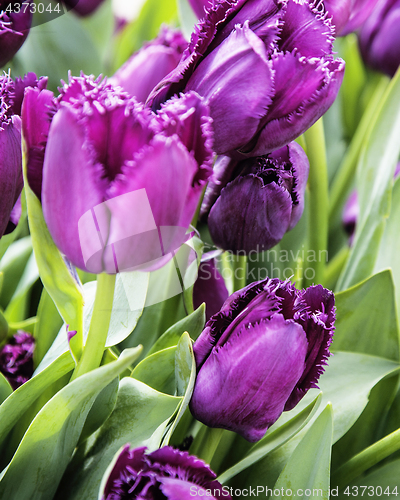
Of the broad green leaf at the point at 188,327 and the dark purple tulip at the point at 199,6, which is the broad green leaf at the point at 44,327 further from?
the dark purple tulip at the point at 199,6

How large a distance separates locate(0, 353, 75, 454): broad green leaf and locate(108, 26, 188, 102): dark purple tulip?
0.60 feet

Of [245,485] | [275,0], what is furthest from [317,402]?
[275,0]

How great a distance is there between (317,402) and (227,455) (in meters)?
0.12

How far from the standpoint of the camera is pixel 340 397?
1.16 feet

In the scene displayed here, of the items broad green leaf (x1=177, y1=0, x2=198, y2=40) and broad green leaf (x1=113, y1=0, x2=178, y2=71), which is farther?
broad green leaf (x1=113, y1=0, x2=178, y2=71)

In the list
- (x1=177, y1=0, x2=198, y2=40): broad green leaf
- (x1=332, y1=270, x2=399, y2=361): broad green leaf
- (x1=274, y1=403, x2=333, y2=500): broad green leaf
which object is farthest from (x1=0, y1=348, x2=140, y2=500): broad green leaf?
(x1=177, y1=0, x2=198, y2=40): broad green leaf

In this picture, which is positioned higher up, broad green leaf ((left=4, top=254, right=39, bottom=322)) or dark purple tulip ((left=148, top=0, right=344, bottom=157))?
dark purple tulip ((left=148, top=0, right=344, bottom=157))

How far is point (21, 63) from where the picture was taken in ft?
1.62

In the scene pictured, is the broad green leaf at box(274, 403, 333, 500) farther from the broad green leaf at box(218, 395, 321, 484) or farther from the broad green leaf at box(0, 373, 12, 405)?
the broad green leaf at box(0, 373, 12, 405)

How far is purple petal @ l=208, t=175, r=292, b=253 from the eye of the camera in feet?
1.00

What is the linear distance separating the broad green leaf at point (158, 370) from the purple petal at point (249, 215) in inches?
3.4

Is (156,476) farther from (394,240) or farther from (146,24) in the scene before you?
(146,24)

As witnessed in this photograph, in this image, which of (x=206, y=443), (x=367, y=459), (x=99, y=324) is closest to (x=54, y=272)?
(x=99, y=324)

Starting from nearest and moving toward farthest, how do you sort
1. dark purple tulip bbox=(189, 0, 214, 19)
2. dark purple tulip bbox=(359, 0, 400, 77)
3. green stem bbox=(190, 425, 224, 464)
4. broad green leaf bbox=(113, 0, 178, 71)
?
1. green stem bbox=(190, 425, 224, 464)
2. dark purple tulip bbox=(189, 0, 214, 19)
3. dark purple tulip bbox=(359, 0, 400, 77)
4. broad green leaf bbox=(113, 0, 178, 71)
